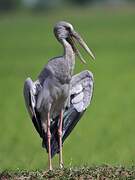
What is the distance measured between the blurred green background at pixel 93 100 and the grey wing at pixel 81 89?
810 millimetres

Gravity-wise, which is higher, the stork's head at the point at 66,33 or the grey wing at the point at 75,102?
the stork's head at the point at 66,33

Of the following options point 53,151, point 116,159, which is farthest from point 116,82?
point 53,151

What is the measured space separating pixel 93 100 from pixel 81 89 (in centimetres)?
1569

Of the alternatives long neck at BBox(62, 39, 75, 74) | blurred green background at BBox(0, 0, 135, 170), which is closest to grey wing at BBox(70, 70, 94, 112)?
long neck at BBox(62, 39, 75, 74)

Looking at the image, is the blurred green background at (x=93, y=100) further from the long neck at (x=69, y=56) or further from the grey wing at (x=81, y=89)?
the long neck at (x=69, y=56)

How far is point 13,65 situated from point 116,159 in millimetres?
23420

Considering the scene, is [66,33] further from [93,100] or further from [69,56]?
[93,100]

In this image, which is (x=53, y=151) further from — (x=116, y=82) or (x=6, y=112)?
(x=116, y=82)

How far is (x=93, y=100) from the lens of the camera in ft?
82.8

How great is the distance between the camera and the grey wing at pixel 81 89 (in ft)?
31.0

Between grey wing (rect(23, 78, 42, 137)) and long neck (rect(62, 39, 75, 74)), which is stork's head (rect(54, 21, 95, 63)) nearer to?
long neck (rect(62, 39, 75, 74))

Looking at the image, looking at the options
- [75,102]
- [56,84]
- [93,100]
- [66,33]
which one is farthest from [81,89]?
[93,100]

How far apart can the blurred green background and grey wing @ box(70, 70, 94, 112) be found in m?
0.81

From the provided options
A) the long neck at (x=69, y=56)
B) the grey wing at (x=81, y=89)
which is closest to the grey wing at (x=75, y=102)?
the grey wing at (x=81, y=89)
